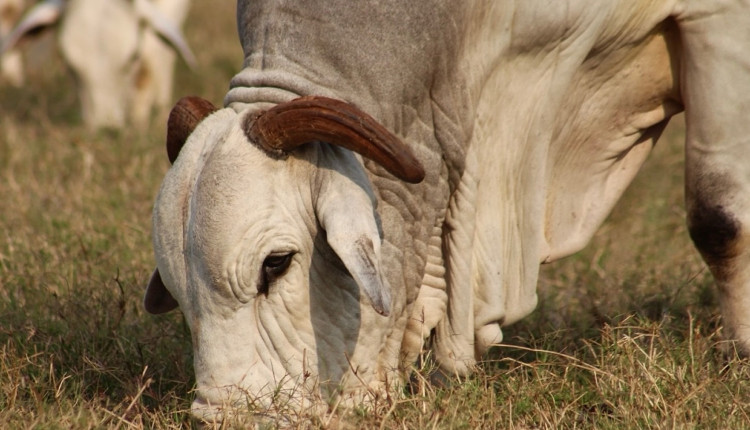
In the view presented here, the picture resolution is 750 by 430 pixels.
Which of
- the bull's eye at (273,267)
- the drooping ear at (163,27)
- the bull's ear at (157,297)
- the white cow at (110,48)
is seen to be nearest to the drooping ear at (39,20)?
the white cow at (110,48)

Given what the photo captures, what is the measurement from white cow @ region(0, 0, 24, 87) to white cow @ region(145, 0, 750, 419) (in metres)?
5.13

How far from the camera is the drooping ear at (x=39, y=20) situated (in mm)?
8156

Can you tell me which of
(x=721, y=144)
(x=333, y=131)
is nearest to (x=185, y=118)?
(x=333, y=131)

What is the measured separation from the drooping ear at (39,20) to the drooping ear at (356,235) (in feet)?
17.9

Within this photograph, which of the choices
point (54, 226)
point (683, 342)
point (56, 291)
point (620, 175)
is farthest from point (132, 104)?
point (683, 342)

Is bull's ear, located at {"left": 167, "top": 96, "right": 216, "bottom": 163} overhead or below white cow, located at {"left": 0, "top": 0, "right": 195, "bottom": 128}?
overhead

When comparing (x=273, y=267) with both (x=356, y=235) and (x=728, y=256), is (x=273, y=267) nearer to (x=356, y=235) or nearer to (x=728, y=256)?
(x=356, y=235)

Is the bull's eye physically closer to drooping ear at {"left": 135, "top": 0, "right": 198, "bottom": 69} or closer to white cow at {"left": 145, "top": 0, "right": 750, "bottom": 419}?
white cow at {"left": 145, "top": 0, "right": 750, "bottom": 419}

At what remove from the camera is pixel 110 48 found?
26.4ft

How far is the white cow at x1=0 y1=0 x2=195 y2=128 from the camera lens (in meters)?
7.94

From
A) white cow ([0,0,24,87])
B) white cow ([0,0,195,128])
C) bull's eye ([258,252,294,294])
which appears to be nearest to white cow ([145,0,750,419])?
bull's eye ([258,252,294,294])

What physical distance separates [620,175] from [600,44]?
650mm

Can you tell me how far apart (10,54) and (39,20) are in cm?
40

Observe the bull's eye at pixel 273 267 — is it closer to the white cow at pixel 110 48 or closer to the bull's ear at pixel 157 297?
the bull's ear at pixel 157 297
